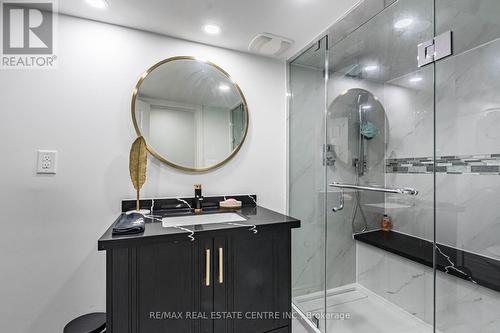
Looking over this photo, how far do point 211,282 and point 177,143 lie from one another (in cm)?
99

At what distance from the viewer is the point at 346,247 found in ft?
6.87

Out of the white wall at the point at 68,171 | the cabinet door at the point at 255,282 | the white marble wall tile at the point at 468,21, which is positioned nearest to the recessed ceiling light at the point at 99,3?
the white wall at the point at 68,171

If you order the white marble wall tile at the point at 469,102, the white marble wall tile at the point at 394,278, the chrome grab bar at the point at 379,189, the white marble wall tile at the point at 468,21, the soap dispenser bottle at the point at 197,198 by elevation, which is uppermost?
the white marble wall tile at the point at 468,21

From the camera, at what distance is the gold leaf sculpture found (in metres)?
1.49

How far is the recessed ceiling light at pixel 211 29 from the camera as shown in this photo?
1.59 metres

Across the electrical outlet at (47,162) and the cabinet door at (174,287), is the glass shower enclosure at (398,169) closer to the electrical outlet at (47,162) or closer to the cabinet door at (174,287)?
the cabinet door at (174,287)

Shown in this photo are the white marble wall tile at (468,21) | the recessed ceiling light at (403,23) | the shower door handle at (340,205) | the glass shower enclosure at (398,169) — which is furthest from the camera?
the shower door handle at (340,205)

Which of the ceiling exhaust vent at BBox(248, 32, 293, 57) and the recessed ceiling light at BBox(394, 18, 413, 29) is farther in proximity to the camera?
the ceiling exhaust vent at BBox(248, 32, 293, 57)

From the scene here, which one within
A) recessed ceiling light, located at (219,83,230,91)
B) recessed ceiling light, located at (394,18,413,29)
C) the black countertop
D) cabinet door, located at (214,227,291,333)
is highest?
recessed ceiling light, located at (394,18,413,29)

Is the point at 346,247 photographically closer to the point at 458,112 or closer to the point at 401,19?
the point at 458,112

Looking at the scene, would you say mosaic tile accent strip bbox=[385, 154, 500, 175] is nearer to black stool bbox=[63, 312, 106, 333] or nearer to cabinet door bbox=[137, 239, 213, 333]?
cabinet door bbox=[137, 239, 213, 333]

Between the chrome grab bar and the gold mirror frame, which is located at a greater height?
the gold mirror frame

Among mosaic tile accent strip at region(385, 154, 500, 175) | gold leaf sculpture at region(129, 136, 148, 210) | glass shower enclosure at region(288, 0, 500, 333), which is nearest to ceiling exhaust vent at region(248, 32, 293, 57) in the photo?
glass shower enclosure at region(288, 0, 500, 333)

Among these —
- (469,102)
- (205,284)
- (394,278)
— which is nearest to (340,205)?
(394,278)
